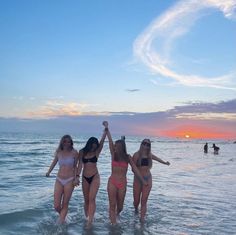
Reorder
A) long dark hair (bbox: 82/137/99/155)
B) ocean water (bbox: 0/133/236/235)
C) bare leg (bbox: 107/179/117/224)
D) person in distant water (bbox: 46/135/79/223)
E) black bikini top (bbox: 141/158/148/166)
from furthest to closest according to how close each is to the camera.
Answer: black bikini top (bbox: 141/158/148/166) → ocean water (bbox: 0/133/236/235) → bare leg (bbox: 107/179/117/224) → person in distant water (bbox: 46/135/79/223) → long dark hair (bbox: 82/137/99/155)

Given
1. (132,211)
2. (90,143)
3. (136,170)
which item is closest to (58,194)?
(90,143)

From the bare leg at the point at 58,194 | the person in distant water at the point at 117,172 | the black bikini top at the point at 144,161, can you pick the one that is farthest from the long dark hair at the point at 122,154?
the bare leg at the point at 58,194

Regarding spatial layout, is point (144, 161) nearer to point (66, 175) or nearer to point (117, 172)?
point (117, 172)

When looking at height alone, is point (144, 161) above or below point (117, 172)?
above

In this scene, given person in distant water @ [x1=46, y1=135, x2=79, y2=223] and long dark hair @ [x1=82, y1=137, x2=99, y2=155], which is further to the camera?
person in distant water @ [x1=46, y1=135, x2=79, y2=223]

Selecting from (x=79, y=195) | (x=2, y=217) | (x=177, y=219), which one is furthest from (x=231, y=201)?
(x=2, y=217)

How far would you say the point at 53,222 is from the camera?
369 inches

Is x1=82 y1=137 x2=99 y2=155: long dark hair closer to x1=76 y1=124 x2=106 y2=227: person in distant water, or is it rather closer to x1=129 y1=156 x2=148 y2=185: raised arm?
x1=76 y1=124 x2=106 y2=227: person in distant water

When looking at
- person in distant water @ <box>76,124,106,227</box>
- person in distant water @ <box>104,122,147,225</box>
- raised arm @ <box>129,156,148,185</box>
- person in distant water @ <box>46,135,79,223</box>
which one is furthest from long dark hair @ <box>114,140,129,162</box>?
person in distant water @ <box>46,135,79,223</box>

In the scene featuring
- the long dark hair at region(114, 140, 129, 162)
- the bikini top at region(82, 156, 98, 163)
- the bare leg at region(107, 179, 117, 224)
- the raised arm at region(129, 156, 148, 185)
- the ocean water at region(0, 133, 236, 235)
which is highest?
the long dark hair at region(114, 140, 129, 162)

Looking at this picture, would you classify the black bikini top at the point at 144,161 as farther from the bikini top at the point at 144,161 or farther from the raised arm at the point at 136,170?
the raised arm at the point at 136,170

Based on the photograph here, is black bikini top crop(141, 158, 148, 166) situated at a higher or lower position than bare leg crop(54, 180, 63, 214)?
Result: higher

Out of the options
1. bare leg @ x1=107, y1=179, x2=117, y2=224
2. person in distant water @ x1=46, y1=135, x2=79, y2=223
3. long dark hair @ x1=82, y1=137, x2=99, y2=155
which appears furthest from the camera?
bare leg @ x1=107, y1=179, x2=117, y2=224

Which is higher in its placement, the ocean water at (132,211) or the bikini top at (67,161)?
the bikini top at (67,161)
